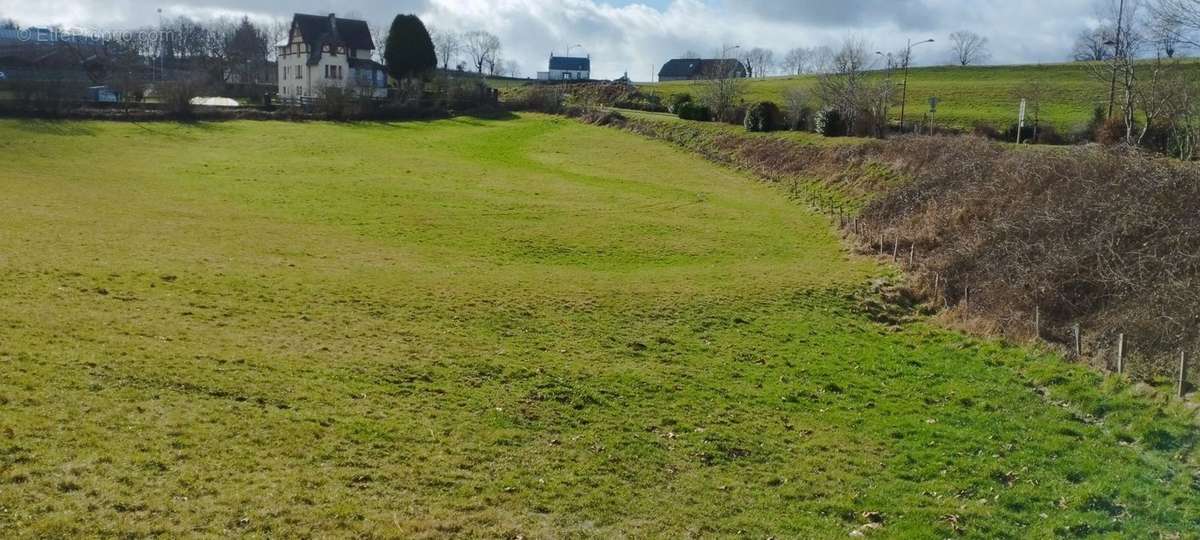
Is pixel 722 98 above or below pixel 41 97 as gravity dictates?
above

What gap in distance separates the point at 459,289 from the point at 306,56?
84.3 m

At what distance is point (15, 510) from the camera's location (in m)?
11.0

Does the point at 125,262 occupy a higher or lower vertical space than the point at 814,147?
lower

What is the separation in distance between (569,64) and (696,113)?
125 metres

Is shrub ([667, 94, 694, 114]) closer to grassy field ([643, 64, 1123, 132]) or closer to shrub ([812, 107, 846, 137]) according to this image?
grassy field ([643, 64, 1123, 132])

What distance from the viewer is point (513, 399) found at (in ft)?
58.4

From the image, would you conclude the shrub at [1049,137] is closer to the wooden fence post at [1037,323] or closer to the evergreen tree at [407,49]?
the wooden fence post at [1037,323]

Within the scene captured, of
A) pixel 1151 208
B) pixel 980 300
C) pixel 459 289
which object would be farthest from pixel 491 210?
pixel 1151 208

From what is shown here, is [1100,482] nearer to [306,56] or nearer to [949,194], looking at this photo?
[949,194]

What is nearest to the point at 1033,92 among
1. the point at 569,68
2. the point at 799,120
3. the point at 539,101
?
the point at 799,120

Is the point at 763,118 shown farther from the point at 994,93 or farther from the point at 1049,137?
the point at 994,93

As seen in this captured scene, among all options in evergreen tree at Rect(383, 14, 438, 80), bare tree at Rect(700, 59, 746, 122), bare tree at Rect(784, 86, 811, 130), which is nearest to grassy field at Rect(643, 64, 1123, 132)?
bare tree at Rect(700, 59, 746, 122)

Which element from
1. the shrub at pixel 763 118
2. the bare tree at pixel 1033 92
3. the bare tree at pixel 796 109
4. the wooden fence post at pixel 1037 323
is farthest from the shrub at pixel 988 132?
the wooden fence post at pixel 1037 323

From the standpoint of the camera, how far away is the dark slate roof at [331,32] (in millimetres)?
101438
